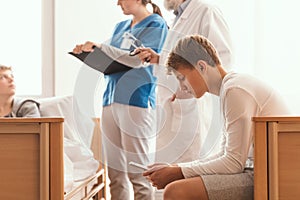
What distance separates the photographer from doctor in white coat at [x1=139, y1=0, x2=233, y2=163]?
263 cm

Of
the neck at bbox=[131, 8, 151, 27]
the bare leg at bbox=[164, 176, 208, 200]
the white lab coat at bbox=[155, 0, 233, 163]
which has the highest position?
the neck at bbox=[131, 8, 151, 27]

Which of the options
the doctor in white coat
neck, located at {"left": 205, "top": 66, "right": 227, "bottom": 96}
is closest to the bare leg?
neck, located at {"left": 205, "top": 66, "right": 227, "bottom": 96}

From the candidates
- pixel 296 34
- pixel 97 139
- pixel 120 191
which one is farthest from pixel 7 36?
pixel 296 34

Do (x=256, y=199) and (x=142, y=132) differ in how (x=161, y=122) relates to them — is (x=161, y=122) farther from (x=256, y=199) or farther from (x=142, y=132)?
(x=256, y=199)

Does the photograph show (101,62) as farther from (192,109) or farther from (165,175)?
(165,175)

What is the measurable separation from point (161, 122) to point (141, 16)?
538 mm

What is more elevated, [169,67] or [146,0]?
[146,0]

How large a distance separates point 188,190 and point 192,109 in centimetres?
77

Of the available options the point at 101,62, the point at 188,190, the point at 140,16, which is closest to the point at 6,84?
the point at 101,62

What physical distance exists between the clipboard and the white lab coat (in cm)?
20

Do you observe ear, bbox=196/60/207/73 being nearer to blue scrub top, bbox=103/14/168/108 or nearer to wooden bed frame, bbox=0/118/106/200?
wooden bed frame, bbox=0/118/106/200

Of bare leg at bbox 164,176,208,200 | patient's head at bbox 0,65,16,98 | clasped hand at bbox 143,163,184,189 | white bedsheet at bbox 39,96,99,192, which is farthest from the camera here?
white bedsheet at bbox 39,96,99,192

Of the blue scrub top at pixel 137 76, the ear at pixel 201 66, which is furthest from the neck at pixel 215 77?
the blue scrub top at pixel 137 76

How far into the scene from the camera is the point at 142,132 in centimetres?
296
